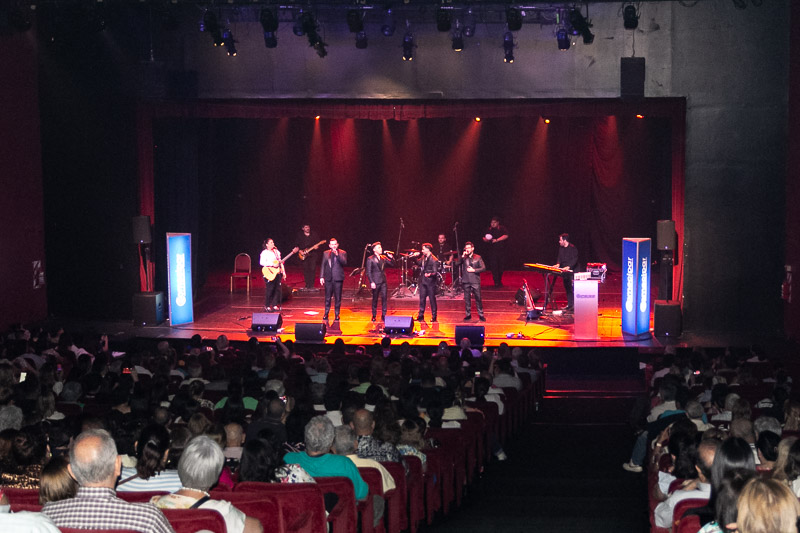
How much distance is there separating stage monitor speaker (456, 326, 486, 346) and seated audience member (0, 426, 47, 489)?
357 inches

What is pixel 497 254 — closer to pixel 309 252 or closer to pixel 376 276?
pixel 309 252

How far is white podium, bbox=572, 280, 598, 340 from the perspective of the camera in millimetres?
14766

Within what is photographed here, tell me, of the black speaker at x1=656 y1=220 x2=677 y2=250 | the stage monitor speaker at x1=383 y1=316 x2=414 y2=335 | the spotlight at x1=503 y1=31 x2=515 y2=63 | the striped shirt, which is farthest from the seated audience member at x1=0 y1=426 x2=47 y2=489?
the black speaker at x1=656 y1=220 x2=677 y2=250

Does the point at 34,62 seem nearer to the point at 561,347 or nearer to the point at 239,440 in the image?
the point at 561,347

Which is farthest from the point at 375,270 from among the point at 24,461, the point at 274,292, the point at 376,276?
the point at 24,461

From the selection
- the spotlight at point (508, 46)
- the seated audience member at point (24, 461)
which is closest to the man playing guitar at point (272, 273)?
the spotlight at point (508, 46)

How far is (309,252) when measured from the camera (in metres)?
19.5

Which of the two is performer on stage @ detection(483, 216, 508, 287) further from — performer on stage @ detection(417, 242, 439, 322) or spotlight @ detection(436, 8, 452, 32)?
spotlight @ detection(436, 8, 452, 32)

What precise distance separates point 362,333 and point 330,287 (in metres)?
1.11

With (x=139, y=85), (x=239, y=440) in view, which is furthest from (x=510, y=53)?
(x=239, y=440)

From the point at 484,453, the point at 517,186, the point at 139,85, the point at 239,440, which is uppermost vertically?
the point at 139,85

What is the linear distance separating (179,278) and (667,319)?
8301 mm

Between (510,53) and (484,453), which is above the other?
(510,53)

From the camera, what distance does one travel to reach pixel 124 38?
16.3 m
